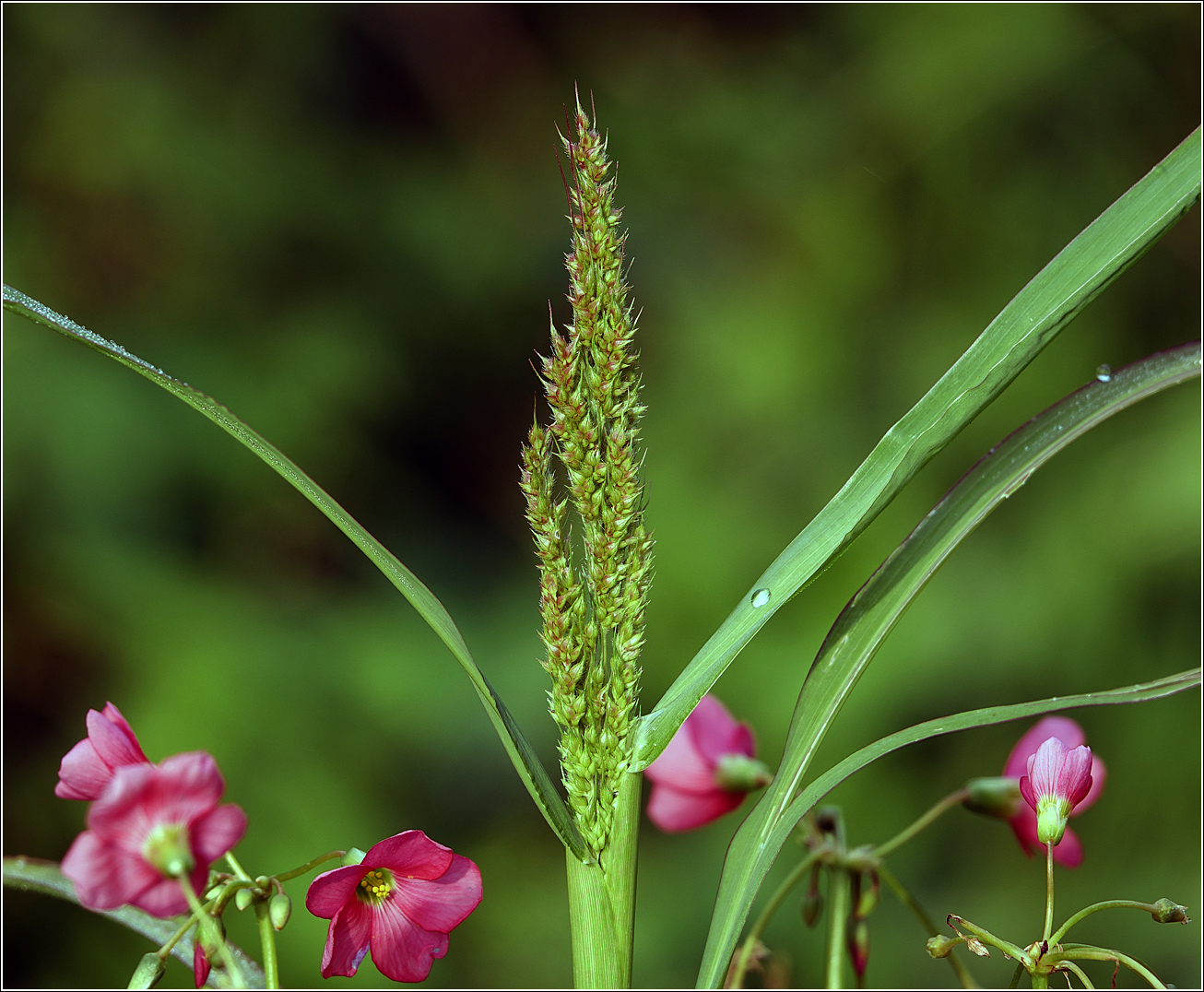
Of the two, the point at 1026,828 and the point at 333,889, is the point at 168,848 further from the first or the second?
the point at 1026,828

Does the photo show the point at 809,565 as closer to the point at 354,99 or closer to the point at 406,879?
the point at 406,879

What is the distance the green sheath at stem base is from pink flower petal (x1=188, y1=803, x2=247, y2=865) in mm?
127

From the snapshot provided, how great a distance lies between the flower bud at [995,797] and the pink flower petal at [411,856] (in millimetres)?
335

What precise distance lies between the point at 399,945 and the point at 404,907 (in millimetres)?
13

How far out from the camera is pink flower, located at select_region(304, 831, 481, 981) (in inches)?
13.1

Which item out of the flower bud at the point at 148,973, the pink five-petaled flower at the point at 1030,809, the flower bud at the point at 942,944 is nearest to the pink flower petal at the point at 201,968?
the flower bud at the point at 148,973

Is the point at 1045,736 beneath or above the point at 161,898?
above

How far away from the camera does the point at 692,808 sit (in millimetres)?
588

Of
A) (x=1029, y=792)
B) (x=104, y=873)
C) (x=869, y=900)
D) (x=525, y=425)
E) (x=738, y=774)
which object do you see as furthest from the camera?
(x=525, y=425)

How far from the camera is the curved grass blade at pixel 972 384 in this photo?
0.35 meters

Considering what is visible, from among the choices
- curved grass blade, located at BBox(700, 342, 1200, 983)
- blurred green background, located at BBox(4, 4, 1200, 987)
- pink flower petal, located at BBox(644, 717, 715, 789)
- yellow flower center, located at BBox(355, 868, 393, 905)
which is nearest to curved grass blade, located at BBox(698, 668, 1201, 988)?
curved grass blade, located at BBox(700, 342, 1200, 983)

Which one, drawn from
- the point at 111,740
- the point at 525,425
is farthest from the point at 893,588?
the point at 525,425

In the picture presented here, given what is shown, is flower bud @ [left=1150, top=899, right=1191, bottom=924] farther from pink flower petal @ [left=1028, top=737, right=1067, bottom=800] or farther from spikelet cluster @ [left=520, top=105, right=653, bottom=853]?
spikelet cluster @ [left=520, top=105, right=653, bottom=853]

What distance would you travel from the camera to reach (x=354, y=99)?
225 centimetres
